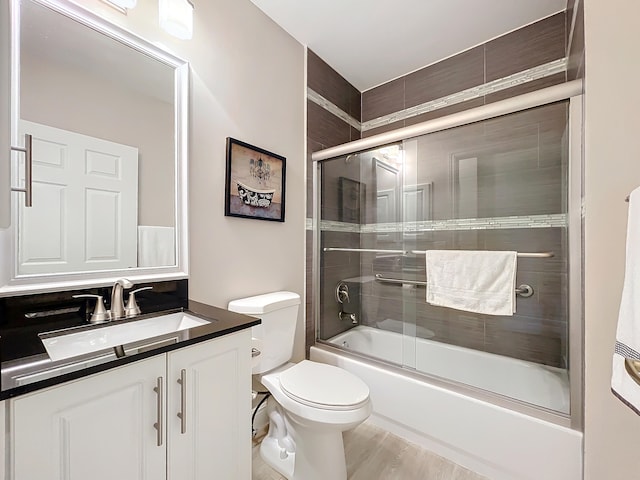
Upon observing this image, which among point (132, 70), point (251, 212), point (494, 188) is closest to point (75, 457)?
point (251, 212)

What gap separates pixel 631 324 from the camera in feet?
2.70

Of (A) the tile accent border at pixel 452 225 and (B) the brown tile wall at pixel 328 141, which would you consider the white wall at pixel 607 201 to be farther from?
(B) the brown tile wall at pixel 328 141

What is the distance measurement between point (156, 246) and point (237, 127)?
799mm

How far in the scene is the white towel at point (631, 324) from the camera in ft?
2.62

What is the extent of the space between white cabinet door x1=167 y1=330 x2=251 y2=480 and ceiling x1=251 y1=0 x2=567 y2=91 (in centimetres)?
193

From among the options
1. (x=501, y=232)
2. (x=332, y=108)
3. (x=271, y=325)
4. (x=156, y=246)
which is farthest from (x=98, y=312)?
(x=501, y=232)

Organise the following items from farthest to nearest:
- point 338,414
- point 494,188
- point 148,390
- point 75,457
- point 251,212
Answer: point 494,188 < point 251,212 < point 338,414 < point 148,390 < point 75,457

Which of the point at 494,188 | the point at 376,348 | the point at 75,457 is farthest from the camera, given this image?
the point at 376,348

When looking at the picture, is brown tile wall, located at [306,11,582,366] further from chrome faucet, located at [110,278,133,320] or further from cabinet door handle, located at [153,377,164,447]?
cabinet door handle, located at [153,377,164,447]

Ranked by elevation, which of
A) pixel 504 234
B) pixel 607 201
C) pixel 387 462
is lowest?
pixel 387 462

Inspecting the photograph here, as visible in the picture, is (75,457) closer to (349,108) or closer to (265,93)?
(265,93)

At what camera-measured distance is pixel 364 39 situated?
204cm

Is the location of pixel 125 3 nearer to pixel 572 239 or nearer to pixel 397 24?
pixel 397 24

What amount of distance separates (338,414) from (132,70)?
1.71 m
